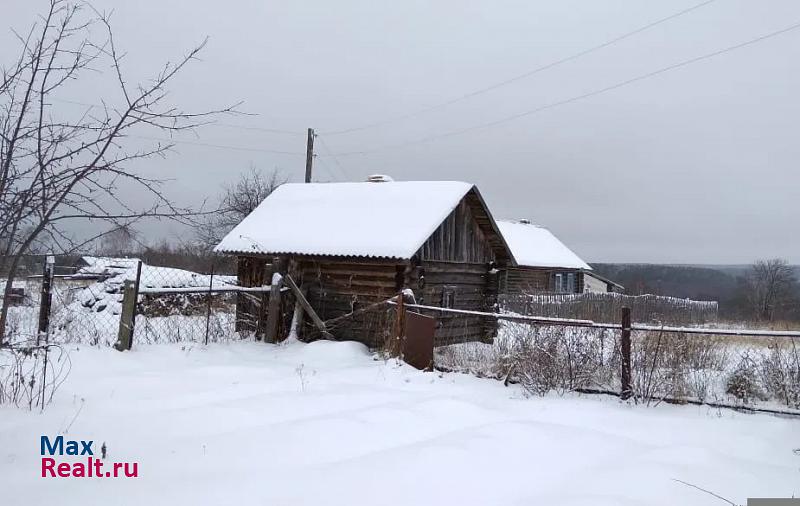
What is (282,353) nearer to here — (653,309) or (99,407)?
(99,407)

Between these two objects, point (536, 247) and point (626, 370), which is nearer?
point (626, 370)

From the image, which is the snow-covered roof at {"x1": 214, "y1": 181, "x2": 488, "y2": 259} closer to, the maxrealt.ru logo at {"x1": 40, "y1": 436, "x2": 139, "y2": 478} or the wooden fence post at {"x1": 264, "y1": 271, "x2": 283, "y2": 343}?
the wooden fence post at {"x1": 264, "y1": 271, "x2": 283, "y2": 343}

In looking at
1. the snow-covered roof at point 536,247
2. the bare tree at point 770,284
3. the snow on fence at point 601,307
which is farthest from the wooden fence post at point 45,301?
the bare tree at point 770,284

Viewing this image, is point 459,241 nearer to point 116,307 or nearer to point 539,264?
point 116,307

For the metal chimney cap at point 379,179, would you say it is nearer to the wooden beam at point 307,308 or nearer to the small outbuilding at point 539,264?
the wooden beam at point 307,308

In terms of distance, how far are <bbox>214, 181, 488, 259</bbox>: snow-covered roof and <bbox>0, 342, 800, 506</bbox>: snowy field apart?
5.07m

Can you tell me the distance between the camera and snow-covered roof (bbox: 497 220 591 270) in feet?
112

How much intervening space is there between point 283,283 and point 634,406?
7533mm

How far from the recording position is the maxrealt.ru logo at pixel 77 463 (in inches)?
153

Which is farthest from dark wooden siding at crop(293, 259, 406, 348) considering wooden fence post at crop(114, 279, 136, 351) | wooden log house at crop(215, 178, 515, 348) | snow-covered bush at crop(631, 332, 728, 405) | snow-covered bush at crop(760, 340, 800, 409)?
snow-covered bush at crop(760, 340, 800, 409)

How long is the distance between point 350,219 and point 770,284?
69.7 metres

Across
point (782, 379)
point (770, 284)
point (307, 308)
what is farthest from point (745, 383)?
point (770, 284)

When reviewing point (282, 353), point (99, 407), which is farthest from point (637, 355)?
point (99, 407)

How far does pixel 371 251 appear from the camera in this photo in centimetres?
1189
